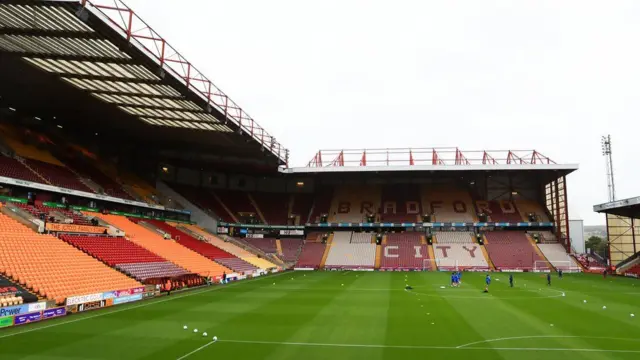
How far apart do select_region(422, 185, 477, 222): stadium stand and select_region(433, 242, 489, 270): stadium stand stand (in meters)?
4.68

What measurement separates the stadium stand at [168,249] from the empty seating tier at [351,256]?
1710 cm

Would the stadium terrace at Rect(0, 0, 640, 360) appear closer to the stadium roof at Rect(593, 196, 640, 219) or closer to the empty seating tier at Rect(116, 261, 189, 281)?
the empty seating tier at Rect(116, 261, 189, 281)

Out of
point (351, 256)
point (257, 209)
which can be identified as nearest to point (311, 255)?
point (351, 256)

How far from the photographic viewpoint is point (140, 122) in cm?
4062

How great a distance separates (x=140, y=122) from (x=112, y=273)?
1879 cm

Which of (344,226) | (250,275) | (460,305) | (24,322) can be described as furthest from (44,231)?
(344,226)

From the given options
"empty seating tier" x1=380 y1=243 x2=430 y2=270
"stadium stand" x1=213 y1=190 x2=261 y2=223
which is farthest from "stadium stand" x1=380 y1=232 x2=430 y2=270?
"stadium stand" x1=213 y1=190 x2=261 y2=223

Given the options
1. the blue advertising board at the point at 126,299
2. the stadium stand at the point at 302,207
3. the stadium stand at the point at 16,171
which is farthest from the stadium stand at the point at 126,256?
the stadium stand at the point at 302,207

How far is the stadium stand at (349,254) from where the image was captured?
5241cm

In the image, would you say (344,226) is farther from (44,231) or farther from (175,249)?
(44,231)

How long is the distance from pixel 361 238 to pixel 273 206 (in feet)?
46.8

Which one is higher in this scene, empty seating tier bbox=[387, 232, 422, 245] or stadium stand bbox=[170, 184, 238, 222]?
stadium stand bbox=[170, 184, 238, 222]

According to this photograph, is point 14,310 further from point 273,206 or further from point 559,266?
point 559,266

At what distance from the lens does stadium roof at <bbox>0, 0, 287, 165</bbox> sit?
20.5 metres
